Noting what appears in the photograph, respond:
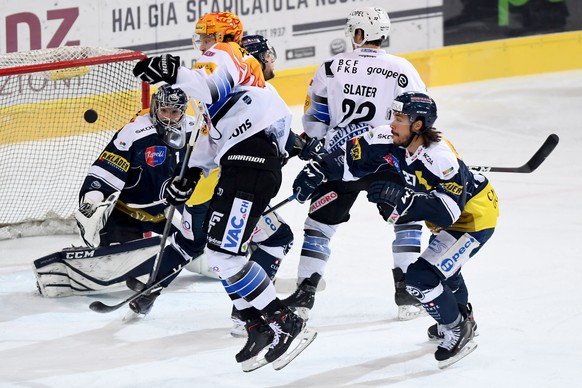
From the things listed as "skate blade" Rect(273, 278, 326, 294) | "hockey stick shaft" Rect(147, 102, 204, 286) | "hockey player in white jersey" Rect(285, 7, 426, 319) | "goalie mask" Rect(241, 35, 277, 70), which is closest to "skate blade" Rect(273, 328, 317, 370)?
"hockey player in white jersey" Rect(285, 7, 426, 319)

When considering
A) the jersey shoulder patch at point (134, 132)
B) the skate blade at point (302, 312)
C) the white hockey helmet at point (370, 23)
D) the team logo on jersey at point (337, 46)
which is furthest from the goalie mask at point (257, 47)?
the team logo on jersey at point (337, 46)

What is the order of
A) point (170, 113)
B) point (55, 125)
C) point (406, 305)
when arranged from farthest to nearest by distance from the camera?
point (55, 125), point (170, 113), point (406, 305)

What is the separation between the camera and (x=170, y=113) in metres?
5.11

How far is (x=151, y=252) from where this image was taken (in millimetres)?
5188

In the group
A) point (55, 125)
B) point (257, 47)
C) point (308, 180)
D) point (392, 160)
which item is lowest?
point (55, 125)

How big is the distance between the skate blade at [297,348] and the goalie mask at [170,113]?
125 cm

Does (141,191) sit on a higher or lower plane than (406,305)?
higher

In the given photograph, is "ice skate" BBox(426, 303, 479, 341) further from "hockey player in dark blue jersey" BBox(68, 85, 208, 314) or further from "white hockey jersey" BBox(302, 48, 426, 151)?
"hockey player in dark blue jersey" BBox(68, 85, 208, 314)

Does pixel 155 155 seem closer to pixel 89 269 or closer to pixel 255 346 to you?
pixel 89 269

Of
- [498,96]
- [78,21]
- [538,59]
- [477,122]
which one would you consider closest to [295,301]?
[78,21]

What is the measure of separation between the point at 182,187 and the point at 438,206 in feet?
3.16

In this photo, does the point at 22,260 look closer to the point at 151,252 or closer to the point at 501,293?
the point at 151,252

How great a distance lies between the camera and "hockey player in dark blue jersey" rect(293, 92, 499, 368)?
4.19m

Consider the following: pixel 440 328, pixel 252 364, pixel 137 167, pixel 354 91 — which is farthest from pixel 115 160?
pixel 440 328
